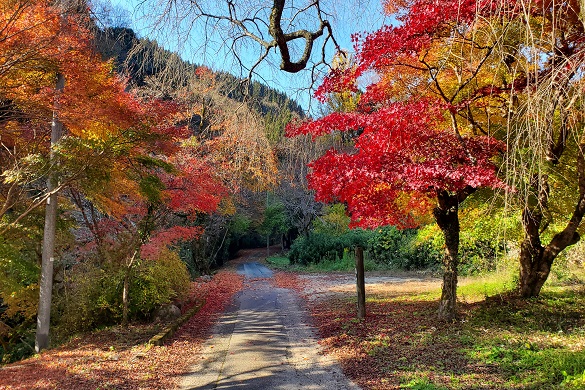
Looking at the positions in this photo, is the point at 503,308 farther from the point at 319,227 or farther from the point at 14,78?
the point at 319,227

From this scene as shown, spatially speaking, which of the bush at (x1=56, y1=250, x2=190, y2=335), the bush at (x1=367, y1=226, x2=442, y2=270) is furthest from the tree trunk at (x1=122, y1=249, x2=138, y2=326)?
the bush at (x1=367, y1=226, x2=442, y2=270)

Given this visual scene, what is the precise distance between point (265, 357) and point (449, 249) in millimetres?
3589

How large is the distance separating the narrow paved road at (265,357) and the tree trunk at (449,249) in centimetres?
236

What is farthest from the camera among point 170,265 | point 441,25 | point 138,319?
point 170,265

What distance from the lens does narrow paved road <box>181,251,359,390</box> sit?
473cm

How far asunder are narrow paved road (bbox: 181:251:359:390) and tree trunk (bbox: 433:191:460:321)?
2.36 m

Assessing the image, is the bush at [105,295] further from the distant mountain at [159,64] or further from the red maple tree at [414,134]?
the red maple tree at [414,134]

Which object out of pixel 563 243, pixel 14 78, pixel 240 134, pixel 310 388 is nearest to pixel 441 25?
pixel 240 134

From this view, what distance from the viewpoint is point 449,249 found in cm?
672

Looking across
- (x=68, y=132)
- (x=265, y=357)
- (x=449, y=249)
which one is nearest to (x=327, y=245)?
(x=68, y=132)

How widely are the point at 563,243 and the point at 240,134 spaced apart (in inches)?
234

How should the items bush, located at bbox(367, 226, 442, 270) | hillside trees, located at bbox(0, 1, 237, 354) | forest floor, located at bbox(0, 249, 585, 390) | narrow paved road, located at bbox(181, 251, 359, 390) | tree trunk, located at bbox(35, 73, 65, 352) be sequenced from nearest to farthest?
1. forest floor, located at bbox(0, 249, 585, 390)
2. narrow paved road, located at bbox(181, 251, 359, 390)
3. hillside trees, located at bbox(0, 1, 237, 354)
4. tree trunk, located at bbox(35, 73, 65, 352)
5. bush, located at bbox(367, 226, 442, 270)

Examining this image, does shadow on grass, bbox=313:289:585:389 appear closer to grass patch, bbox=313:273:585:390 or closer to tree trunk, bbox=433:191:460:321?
grass patch, bbox=313:273:585:390

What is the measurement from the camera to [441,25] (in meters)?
5.36
